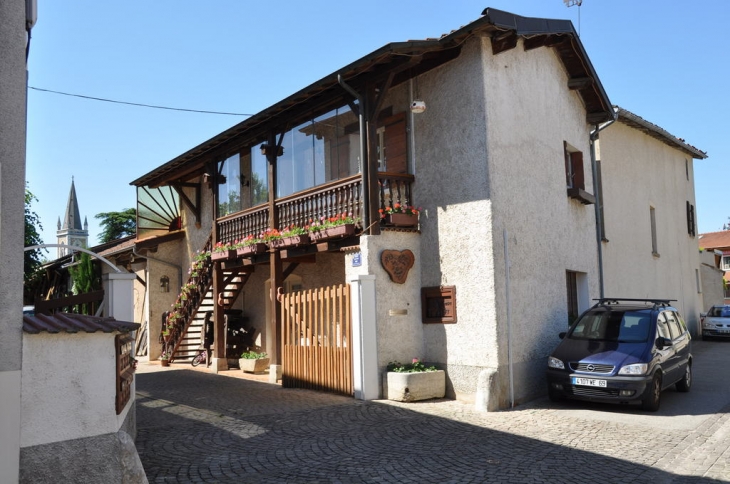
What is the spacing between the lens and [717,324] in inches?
883

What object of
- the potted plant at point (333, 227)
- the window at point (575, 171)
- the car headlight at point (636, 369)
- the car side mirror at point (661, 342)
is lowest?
the car headlight at point (636, 369)

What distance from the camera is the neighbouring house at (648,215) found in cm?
1664

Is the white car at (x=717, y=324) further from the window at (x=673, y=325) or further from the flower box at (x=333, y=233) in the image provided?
the flower box at (x=333, y=233)

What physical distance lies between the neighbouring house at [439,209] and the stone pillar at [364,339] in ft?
0.08

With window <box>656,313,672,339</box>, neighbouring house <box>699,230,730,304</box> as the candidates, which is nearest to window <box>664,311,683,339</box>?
window <box>656,313,672,339</box>

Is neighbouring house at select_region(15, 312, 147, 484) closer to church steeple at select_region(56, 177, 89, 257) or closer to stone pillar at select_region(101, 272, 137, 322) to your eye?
stone pillar at select_region(101, 272, 137, 322)

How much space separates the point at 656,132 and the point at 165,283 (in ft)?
55.1

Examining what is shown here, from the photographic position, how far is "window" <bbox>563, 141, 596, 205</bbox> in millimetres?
13868

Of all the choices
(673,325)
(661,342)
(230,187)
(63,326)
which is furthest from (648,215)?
(63,326)

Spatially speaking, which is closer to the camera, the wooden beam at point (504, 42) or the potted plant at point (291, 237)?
the wooden beam at point (504, 42)

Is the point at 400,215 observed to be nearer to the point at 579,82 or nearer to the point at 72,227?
the point at 579,82

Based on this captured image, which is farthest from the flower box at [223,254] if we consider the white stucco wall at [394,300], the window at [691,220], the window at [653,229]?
the window at [691,220]

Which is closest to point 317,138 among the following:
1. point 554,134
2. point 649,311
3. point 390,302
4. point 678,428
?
point 390,302

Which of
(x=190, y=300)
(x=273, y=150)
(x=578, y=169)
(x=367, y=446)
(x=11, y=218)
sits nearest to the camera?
(x=11, y=218)
